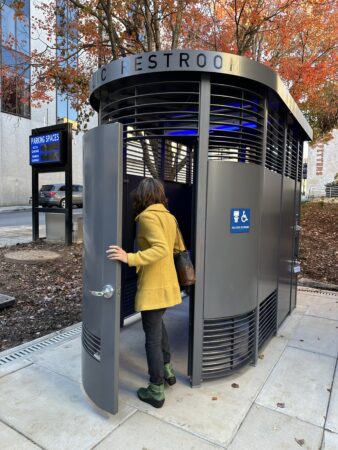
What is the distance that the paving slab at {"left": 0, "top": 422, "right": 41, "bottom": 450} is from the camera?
2471 millimetres

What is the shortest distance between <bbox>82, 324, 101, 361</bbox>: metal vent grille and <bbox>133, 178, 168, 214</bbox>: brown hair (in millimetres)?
1116

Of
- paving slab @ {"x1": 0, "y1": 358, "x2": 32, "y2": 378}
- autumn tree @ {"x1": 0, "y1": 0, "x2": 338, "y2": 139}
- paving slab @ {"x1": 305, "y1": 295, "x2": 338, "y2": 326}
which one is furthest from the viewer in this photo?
autumn tree @ {"x1": 0, "y1": 0, "x2": 338, "y2": 139}

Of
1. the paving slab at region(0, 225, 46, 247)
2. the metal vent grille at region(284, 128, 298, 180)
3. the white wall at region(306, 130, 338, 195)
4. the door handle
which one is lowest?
the paving slab at region(0, 225, 46, 247)

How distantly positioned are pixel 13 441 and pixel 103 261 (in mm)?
1368

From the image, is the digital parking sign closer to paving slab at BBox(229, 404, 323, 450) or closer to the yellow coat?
the yellow coat

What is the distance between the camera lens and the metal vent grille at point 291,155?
4742 mm

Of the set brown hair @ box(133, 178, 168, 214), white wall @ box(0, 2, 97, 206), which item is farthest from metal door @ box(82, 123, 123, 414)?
white wall @ box(0, 2, 97, 206)

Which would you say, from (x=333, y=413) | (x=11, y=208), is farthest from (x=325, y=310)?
(x=11, y=208)

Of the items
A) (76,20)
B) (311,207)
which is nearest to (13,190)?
(76,20)

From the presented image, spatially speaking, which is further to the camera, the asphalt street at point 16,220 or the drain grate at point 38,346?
the asphalt street at point 16,220

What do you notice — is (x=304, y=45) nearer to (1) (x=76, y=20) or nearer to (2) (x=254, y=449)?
(1) (x=76, y=20)

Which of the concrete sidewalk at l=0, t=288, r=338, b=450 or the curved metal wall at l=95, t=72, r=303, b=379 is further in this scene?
the curved metal wall at l=95, t=72, r=303, b=379

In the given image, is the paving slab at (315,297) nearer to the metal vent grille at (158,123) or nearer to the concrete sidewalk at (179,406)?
the concrete sidewalk at (179,406)

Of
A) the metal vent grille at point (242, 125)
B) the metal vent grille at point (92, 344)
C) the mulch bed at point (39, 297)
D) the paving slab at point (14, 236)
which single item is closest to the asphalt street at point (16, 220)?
the paving slab at point (14, 236)
